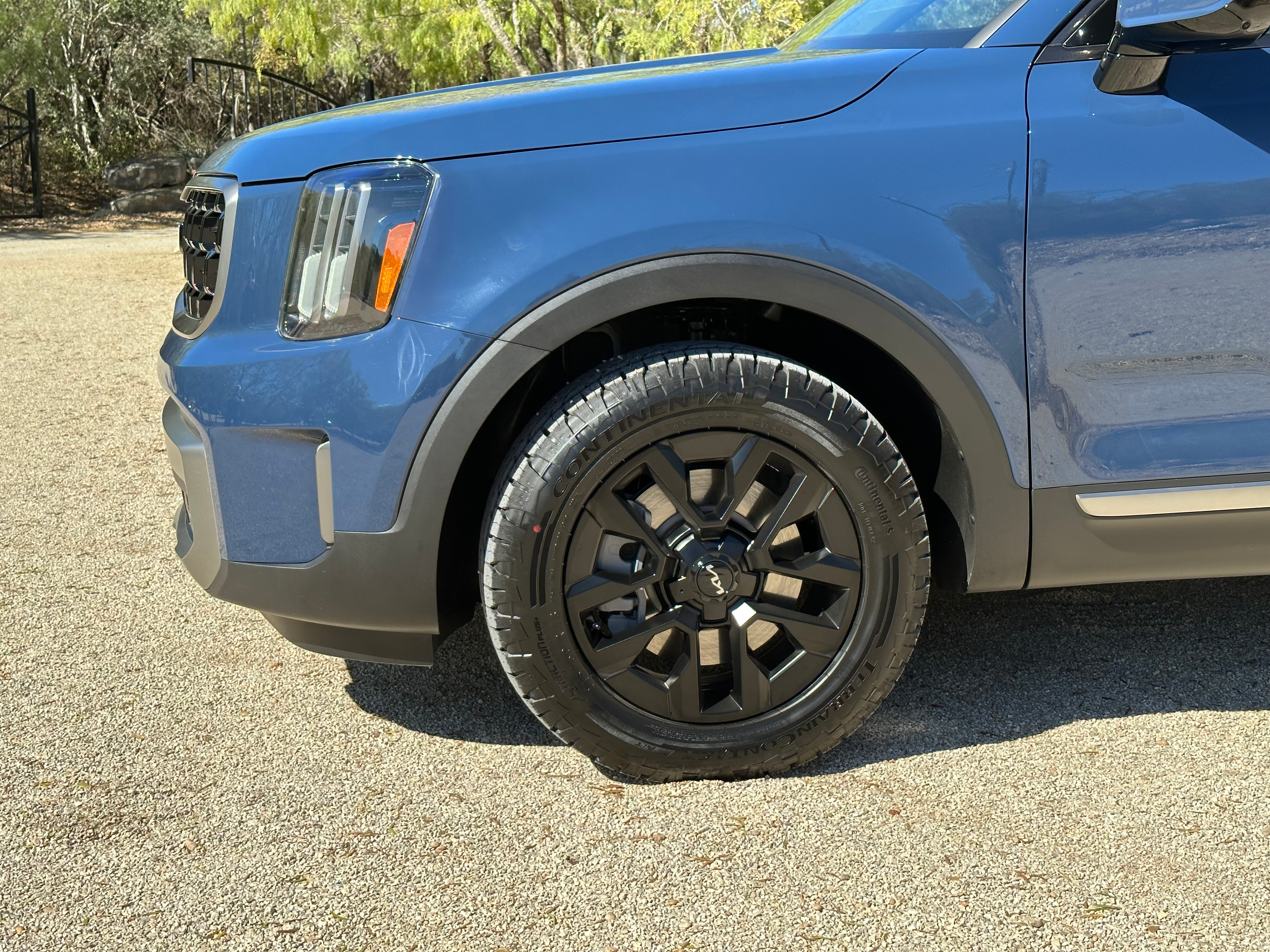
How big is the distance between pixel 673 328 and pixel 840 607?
2.40 feet

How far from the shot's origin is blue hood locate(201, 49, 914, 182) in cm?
228

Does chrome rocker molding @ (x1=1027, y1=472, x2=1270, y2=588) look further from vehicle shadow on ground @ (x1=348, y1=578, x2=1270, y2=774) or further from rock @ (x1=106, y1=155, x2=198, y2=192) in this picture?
rock @ (x1=106, y1=155, x2=198, y2=192)

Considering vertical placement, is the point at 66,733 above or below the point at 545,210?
below

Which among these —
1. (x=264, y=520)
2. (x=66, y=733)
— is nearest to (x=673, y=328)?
(x=264, y=520)

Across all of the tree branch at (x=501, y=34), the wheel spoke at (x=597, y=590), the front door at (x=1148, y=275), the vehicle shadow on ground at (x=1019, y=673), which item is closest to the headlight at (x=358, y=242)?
the wheel spoke at (x=597, y=590)

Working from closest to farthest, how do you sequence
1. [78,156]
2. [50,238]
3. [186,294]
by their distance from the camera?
[186,294], [50,238], [78,156]

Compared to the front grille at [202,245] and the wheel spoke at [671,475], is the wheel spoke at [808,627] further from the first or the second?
the front grille at [202,245]

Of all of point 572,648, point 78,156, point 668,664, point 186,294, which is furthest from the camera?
point 78,156

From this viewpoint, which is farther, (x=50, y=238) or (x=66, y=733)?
(x=50, y=238)

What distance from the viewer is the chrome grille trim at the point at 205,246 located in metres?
2.42

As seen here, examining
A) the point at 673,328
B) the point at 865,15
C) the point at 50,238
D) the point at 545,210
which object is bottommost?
the point at 50,238

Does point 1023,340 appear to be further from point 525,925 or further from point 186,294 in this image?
point 186,294

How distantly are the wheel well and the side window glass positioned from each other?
73 cm

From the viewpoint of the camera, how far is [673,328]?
266 centimetres
